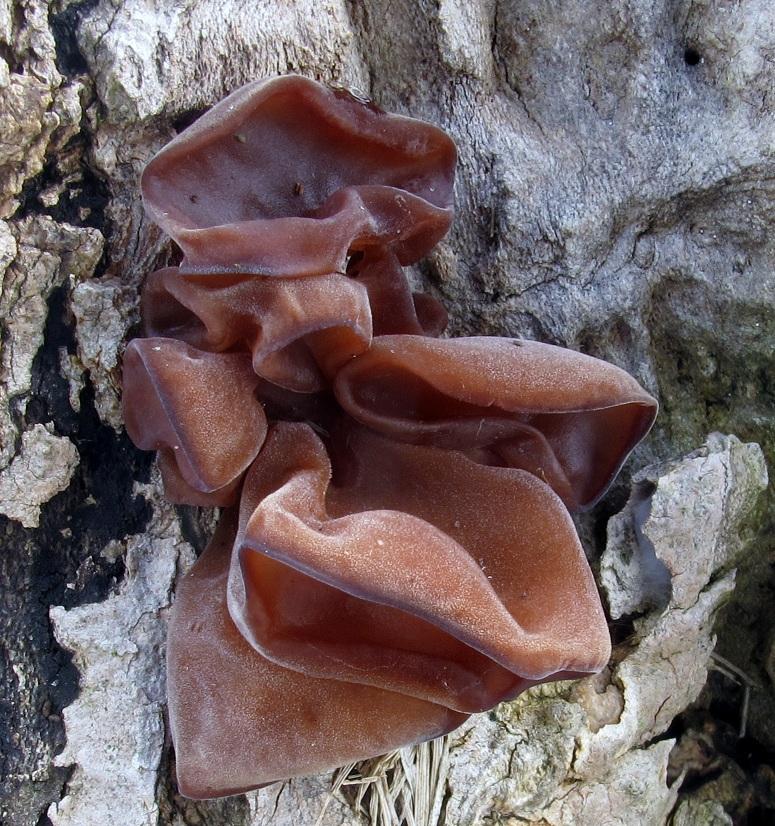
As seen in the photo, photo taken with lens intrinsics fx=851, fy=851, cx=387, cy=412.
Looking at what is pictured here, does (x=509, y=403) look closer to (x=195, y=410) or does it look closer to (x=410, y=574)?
(x=410, y=574)

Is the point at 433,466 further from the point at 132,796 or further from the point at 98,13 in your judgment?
the point at 98,13

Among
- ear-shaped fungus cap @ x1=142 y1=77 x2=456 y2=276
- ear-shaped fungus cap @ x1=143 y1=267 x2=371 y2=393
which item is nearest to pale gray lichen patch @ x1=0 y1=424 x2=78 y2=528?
ear-shaped fungus cap @ x1=143 y1=267 x2=371 y2=393

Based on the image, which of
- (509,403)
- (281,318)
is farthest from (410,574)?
(281,318)

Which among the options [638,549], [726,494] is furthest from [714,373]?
[638,549]

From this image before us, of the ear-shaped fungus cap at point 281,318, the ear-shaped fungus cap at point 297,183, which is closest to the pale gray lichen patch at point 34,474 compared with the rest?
the ear-shaped fungus cap at point 281,318

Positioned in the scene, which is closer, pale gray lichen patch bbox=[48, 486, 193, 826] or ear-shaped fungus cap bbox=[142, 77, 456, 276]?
ear-shaped fungus cap bbox=[142, 77, 456, 276]

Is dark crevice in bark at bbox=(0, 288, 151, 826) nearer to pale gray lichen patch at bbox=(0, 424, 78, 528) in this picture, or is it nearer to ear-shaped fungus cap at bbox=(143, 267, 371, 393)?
pale gray lichen patch at bbox=(0, 424, 78, 528)

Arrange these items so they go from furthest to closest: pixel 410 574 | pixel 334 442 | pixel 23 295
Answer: pixel 334 442 < pixel 23 295 < pixel 410 574
